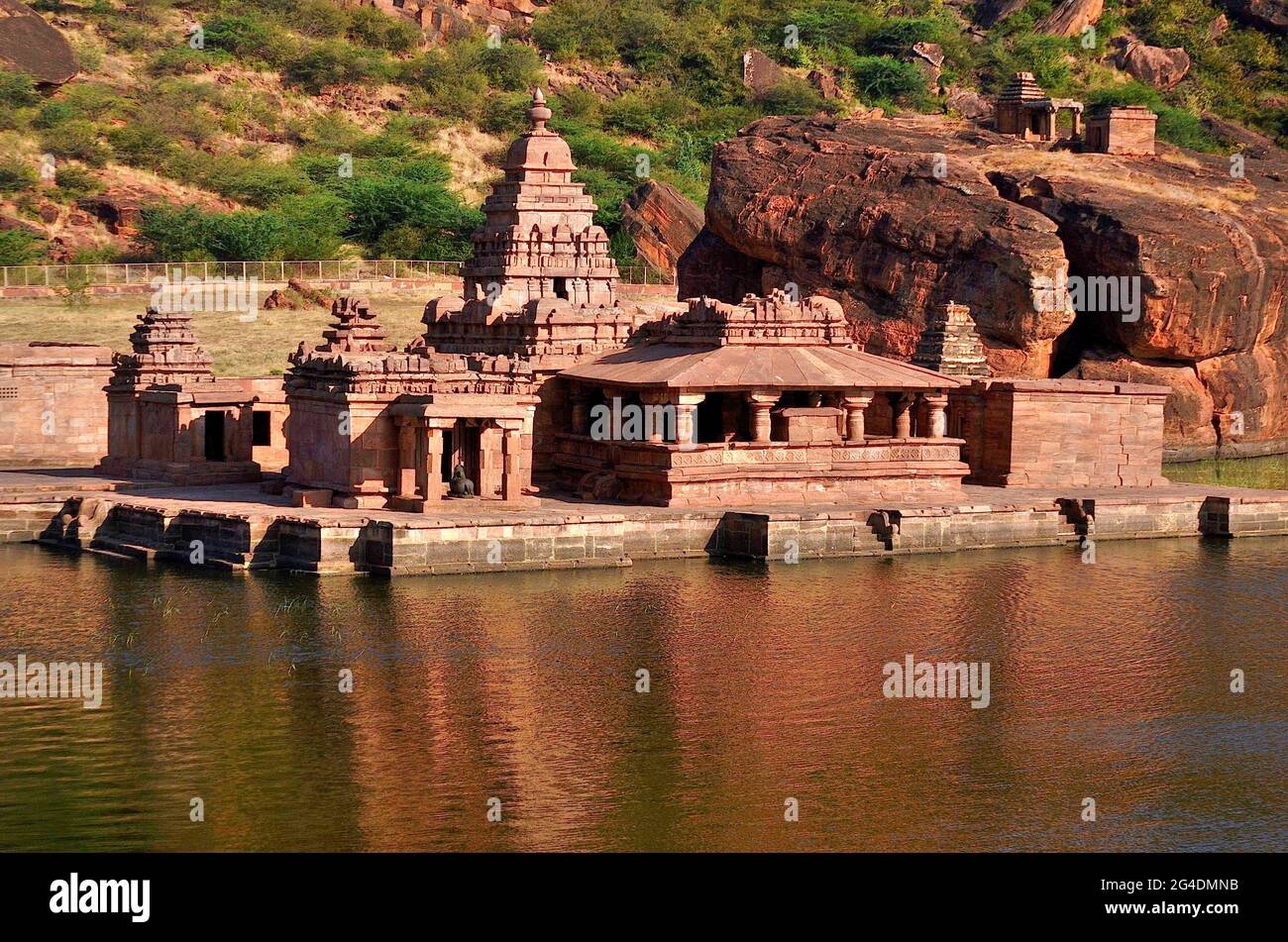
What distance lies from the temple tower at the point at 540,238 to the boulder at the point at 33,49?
130ft

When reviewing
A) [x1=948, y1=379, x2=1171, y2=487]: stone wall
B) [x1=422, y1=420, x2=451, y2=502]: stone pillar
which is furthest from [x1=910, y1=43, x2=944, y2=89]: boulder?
[x1=422, y1=420, x2=451, y2=502]: stone pillar

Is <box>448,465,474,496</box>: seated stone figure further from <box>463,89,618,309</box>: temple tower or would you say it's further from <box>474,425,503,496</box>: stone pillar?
<box>463,89,618,309</box>: temple tower

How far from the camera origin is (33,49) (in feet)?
296

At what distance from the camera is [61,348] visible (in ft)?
173

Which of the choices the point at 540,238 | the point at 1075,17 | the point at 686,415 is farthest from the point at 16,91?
the point at 686,415

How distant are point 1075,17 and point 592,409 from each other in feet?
207

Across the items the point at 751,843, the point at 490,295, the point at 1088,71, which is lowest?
the point at 751,843

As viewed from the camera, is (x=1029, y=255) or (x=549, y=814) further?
(x=1029, y=255)

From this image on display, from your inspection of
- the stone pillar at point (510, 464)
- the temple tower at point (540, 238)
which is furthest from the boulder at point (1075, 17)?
the stone pillar at point (510, 464)

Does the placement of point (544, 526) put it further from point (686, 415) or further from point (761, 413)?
point (761, 413)

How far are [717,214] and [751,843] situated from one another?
37.5 metres

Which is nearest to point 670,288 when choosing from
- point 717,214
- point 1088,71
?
point 717,214

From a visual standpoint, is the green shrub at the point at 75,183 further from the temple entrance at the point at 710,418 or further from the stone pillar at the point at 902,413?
the stone pillar at the point at 902,413

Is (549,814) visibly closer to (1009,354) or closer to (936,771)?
(936,771)
